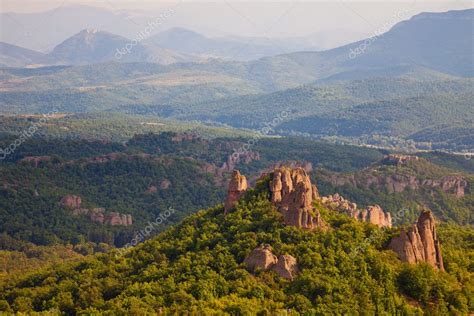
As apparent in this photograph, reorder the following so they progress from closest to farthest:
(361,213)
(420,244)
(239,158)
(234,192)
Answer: (420,244) < (234,192) < (361,213) < (239,158)

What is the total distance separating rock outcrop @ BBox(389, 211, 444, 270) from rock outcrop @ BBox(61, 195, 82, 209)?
6108 centimetres

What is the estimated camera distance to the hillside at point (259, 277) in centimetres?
3728

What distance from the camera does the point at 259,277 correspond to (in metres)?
39.0

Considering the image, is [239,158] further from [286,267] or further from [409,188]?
[286,267]

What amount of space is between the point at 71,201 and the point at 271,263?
61339 millimetres

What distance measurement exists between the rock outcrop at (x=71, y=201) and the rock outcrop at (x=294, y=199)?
55026 mm

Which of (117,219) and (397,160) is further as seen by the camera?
(397,160)

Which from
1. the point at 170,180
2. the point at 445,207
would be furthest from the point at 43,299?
the point at 170,180

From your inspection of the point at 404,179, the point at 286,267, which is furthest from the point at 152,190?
the point at 286,267

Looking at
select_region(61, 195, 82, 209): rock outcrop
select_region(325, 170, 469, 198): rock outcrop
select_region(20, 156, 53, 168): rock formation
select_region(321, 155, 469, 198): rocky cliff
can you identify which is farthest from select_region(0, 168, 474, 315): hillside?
select_region(20, 156, 53, 168): rock formation

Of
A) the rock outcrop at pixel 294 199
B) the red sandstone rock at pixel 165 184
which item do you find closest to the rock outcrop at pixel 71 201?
the red sandstone rock at pixel 165 184

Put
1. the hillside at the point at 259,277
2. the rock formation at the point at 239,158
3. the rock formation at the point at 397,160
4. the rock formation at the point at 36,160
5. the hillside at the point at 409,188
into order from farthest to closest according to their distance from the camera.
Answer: the rock formation at the point at 239,158, the rock formation at the point at 36,160, the rock formation at the point at 397,160, the hillside at the point at 409,188, the hillside at the point at 259,277

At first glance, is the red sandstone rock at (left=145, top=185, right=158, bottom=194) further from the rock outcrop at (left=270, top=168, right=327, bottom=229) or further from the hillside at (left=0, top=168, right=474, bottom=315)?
the rock outcrop at (left=270, top=168, right=327, bottom=229)

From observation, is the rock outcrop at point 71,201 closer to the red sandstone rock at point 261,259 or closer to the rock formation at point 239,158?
the rock formation at point 239,158
